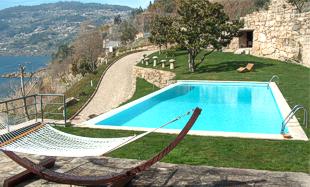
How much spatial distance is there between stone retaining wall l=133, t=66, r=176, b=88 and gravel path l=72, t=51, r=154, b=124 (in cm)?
70

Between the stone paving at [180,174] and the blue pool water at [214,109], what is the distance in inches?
147

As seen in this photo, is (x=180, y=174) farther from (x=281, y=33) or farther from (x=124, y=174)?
(x=281, y=33)

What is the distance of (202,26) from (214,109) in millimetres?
8150

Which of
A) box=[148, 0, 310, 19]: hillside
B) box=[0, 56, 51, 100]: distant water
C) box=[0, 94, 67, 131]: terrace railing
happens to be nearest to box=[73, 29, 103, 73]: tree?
box=[0, 56, 51, 100]: distant water

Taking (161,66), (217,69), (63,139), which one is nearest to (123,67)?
(161,66)

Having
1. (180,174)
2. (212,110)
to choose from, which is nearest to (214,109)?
(212,110)

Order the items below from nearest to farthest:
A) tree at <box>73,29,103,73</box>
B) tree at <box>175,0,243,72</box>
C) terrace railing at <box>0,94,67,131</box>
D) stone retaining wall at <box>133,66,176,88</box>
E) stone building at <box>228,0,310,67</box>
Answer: terrace railing at <box>0,94,67,131</box>
tree at <box>175,0,243,72</box>
stone retaining wall at <box>133,66,176,88</box>
stone building at <box>228,0,310,67</box>
tree at <box>73,29,103,73</box>

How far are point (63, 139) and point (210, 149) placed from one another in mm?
2833

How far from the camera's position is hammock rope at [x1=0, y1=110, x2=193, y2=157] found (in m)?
4.59

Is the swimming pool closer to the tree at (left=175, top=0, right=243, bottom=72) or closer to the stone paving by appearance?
the stone paving

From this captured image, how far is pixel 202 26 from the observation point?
2008cm

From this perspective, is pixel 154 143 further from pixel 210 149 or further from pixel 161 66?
pixel 161 66

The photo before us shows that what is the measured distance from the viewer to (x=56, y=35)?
642 feet

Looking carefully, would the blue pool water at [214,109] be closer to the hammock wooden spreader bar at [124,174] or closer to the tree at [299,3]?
the hammock wooden spreader bar at [124,174]
